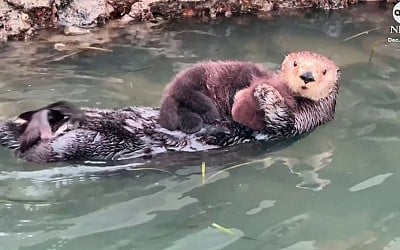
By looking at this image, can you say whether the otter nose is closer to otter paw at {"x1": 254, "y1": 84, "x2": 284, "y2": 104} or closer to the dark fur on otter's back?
the dark fur on otter's back

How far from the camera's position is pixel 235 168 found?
4371 mm

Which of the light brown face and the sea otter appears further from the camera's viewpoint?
the light brown face

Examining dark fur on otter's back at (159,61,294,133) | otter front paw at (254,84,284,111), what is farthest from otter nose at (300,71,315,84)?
otter front paw at (254,84,284,111)

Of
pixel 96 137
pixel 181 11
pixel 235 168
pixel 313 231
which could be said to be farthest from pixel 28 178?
pixel 181 11

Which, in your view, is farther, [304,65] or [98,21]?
[98,21]

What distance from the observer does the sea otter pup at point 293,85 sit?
15.0ft

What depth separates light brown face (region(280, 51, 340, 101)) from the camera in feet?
15.5

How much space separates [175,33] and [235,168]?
2397 millimetres

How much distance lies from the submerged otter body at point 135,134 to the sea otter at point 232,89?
0.05m

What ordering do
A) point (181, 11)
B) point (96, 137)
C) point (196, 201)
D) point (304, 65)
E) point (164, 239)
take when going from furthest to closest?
1. point (181, 11)
2. point (304, 65)
3. point (96, 137)
4. point (196, 201)
5. point (164, 239)

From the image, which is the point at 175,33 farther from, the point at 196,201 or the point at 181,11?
the point at 196,201

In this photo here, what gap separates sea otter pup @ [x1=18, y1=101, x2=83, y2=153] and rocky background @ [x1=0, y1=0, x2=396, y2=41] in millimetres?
2057

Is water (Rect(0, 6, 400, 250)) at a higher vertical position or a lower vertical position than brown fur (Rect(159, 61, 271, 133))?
lower

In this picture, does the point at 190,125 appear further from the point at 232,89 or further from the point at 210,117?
the point at 232,89
